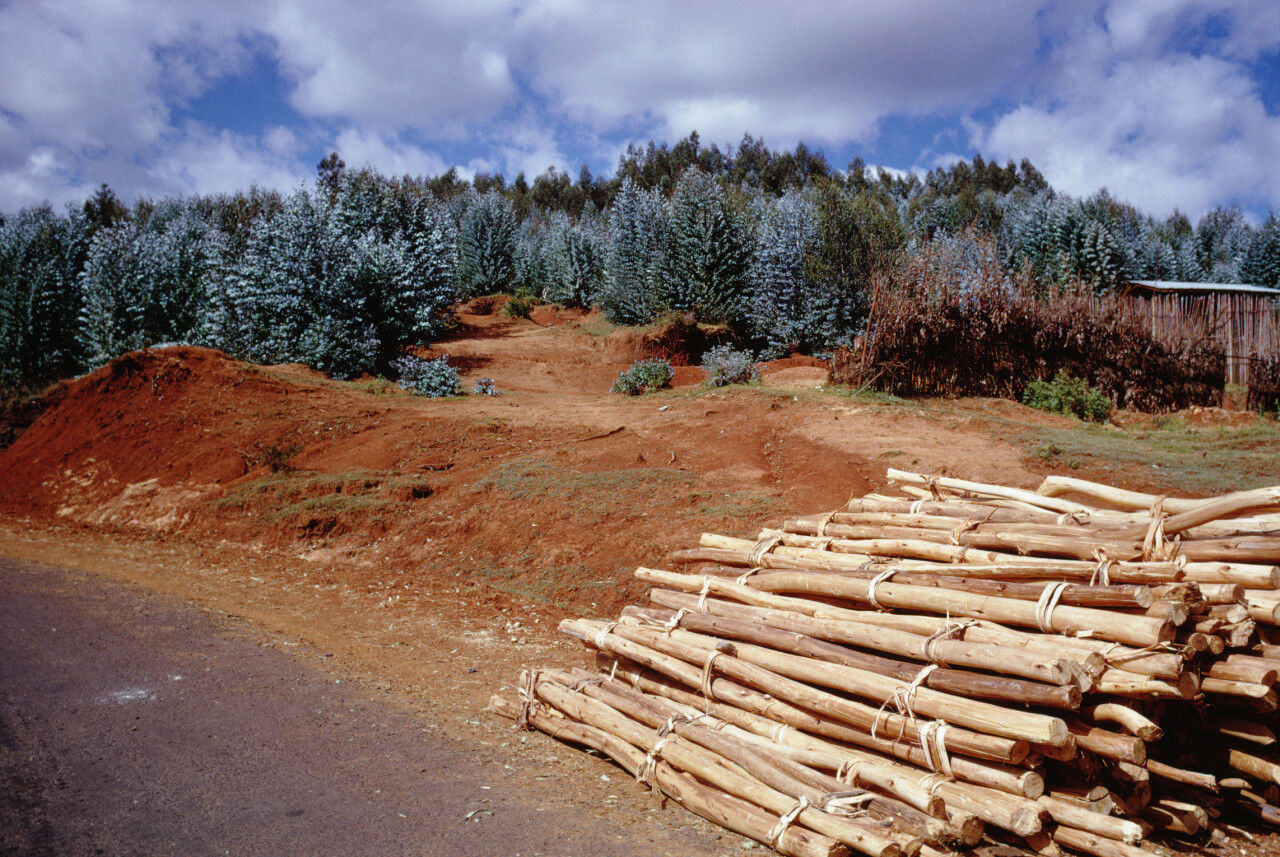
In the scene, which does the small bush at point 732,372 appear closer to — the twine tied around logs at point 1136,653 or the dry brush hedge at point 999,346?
the dry brush hedge at point 999,346

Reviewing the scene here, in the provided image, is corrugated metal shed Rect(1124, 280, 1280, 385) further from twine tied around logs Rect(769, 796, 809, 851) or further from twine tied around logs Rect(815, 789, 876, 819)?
twine tied around logs Rect(769, 796, 809, 851)

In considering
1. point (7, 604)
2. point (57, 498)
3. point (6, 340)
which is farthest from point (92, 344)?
point (7, 604)

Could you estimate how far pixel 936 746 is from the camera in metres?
3.14

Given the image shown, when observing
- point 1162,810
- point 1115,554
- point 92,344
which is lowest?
point 1162,810

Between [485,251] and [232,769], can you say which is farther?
[485,251]

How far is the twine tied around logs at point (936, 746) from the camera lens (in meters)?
3.11

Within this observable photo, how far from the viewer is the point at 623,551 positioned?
7438 millimetres

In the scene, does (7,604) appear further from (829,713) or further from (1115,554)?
(1115,554)

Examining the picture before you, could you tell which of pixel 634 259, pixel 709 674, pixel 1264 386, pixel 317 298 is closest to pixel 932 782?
pixel 709 674

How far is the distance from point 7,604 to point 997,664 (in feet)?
24.1

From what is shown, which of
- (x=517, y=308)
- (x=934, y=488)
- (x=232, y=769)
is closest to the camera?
(x=232, y=769)

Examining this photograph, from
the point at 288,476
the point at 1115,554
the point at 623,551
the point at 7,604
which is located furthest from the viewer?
the point at 288,476

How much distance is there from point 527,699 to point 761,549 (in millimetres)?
1475

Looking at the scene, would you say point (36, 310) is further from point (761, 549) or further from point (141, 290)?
point (761, 549)
